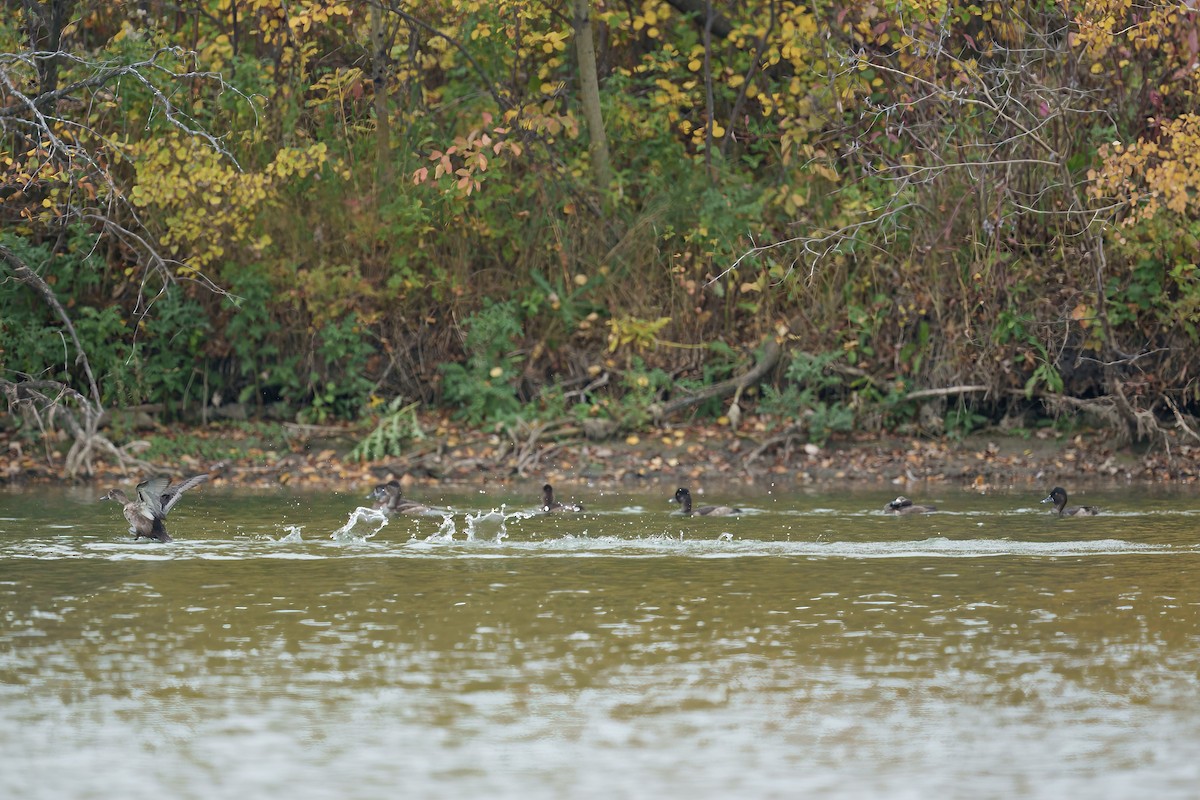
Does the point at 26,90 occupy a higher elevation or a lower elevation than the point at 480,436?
higher

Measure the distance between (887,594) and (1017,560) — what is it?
2.10 metres

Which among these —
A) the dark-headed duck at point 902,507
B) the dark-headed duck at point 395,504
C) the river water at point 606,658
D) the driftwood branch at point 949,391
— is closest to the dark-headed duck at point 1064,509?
the river water at point 606,658

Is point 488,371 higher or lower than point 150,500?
higher

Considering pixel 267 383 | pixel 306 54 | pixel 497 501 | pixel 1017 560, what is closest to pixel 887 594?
pixel 1017 560

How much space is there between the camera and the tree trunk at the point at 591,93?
25266 millimetres

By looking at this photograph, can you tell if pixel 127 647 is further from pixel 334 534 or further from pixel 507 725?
pixel 334 534

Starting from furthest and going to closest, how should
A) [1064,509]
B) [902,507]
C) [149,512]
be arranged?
[902,507]
[1064,509]
[149,512]

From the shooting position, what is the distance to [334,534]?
16.5 m

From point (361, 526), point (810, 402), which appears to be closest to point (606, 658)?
point (361, 526)

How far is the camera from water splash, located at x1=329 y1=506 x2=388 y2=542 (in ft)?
54.1

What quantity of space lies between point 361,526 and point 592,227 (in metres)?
9.54

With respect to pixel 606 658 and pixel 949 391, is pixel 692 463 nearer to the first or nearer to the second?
pixel 949 391

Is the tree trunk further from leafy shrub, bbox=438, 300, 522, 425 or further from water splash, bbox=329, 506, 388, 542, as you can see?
water splash, bbox=329, 506, 388, 542

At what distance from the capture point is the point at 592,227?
1019 inches
